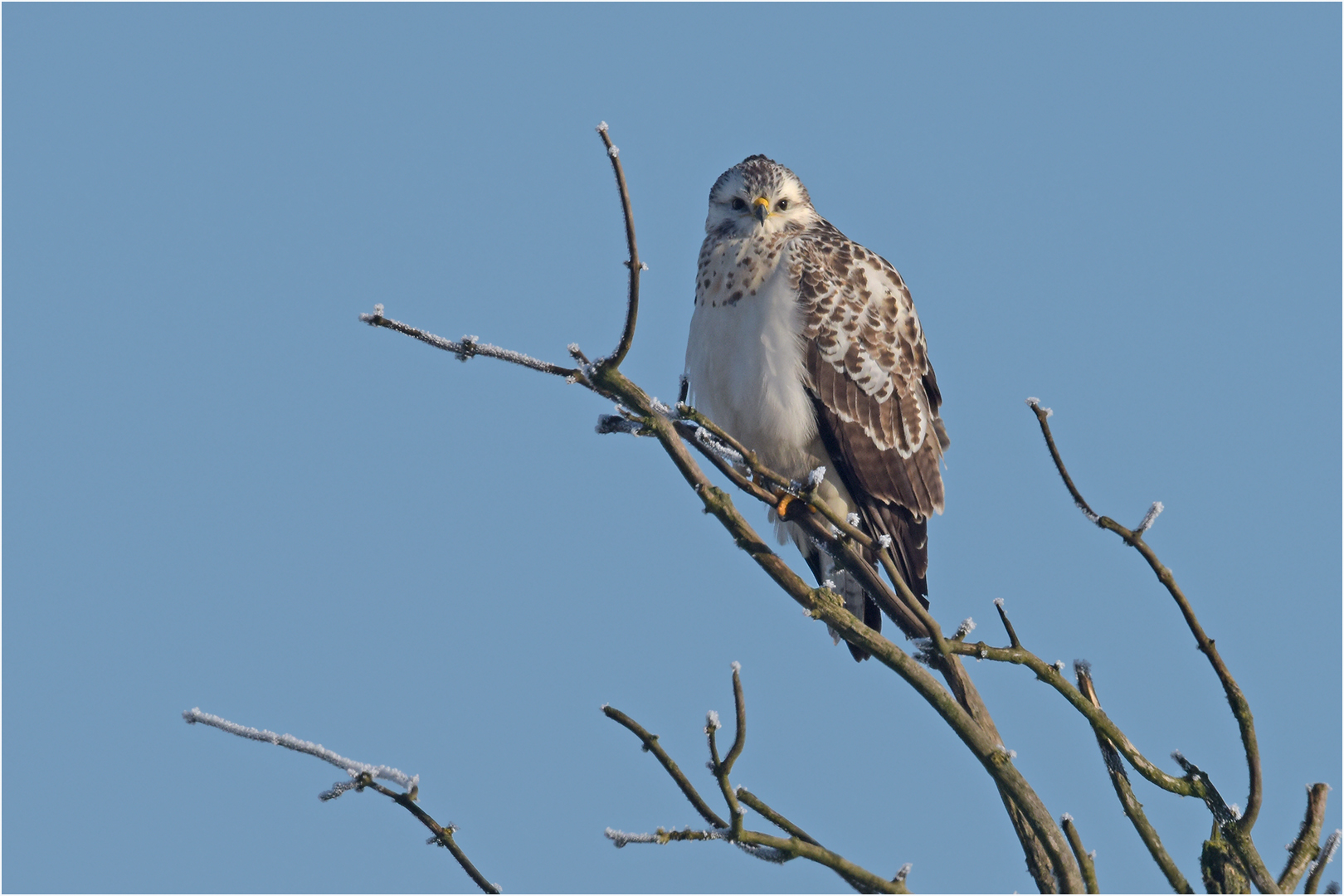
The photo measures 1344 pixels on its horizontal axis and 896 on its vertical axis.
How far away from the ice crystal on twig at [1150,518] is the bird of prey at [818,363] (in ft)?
9.11

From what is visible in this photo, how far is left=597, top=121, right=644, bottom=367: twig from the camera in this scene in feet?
11.2

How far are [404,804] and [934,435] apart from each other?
14.0 ft

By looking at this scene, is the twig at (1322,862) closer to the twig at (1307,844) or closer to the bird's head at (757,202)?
the twig at (1307,844)

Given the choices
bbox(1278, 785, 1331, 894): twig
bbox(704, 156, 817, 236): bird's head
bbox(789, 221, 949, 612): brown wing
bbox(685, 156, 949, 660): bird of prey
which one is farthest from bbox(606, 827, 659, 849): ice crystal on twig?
bbox(704, 156, 817, 236): bird's head

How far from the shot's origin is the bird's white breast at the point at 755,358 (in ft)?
22.0

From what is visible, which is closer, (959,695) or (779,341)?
(959,695)

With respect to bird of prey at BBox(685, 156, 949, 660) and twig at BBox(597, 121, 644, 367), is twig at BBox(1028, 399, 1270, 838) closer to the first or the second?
twig at BBox(597, 121, 644, 367)

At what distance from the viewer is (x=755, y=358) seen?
6707mm

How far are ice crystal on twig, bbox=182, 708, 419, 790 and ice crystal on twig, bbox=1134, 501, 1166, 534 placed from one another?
7.23ft

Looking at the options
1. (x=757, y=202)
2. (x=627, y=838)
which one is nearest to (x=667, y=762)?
(x=627, y=838)

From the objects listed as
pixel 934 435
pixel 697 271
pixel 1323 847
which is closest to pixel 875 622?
pixel 934 435

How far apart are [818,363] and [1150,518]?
9.92 feet

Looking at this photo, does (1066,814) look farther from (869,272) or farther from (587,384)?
(869,272)

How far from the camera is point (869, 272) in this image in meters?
7.18
